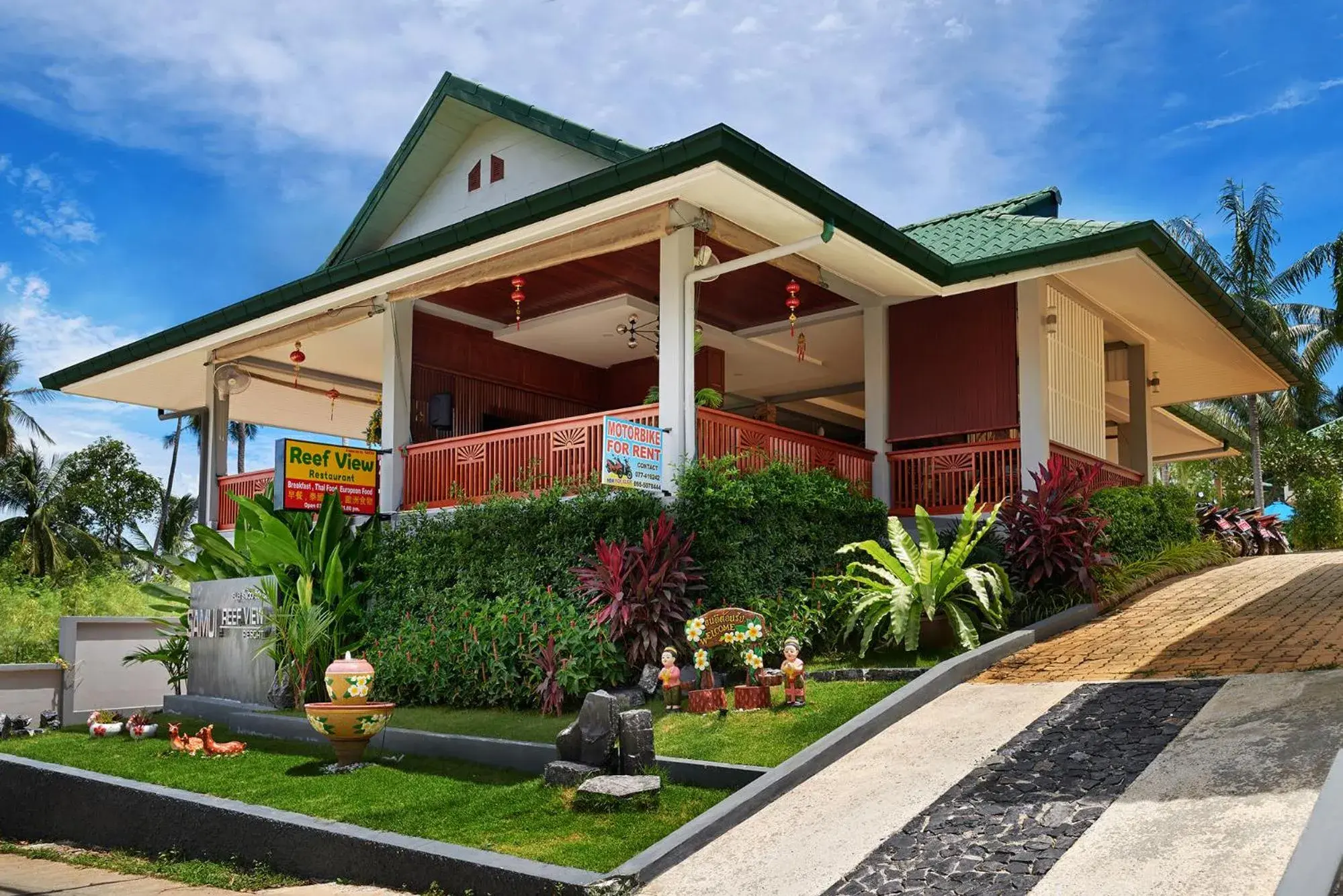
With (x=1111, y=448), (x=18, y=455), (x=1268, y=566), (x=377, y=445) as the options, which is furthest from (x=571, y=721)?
(x=18, y=455)

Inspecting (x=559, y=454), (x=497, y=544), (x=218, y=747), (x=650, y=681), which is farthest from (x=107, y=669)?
(x=650, y=681)

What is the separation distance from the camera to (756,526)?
11.3m

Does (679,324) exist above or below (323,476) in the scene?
above

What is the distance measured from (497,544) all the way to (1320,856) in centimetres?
886

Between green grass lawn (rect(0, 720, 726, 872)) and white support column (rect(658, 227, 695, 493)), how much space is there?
141 inches

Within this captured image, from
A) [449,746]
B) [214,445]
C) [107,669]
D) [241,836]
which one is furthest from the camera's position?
[214,445]

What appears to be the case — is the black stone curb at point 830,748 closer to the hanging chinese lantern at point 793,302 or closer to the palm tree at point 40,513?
the hanging chinese lantern at point 793,302

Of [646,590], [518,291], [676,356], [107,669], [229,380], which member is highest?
[518,291]

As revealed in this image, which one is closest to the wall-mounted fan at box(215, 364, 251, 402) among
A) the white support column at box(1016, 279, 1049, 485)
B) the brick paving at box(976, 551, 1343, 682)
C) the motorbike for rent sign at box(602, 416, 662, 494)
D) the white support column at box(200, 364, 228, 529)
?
the white support column at box(200, 364, 228, 529)

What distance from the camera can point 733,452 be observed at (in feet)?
39.0

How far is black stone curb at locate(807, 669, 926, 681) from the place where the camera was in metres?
9.63

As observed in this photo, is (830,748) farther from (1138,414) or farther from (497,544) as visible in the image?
(1138,414)

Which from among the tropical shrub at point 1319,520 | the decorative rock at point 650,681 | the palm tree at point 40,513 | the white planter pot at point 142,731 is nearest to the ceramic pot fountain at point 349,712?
the decorative rock at point 650,681

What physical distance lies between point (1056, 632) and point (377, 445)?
9.26 metres
